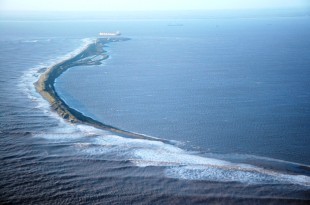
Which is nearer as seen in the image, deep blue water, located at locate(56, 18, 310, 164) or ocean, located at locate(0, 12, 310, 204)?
ocean, located at locate(0, 12, 310, 204)

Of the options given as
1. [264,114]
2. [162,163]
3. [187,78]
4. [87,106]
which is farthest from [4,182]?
[187,78]

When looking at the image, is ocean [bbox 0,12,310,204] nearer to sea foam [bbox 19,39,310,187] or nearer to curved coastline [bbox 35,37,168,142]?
sea foam [bbox 19,39,310,187]

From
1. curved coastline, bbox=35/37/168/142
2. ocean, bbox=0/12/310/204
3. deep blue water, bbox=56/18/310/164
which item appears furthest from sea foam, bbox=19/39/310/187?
deep blue water, bbox=56/18/310/164

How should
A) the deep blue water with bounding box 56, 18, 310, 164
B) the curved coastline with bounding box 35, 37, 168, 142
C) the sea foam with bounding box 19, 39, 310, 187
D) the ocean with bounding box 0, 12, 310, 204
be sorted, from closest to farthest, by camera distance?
the ocean with bounding box 0, 12, 310, 204 < the sea foam with bounding box 19, 39, 310, 187 < the deep blue water with bounding box 56, 18, 310, 164 < the curved coastline with bounding box 35, 37, 168, 142

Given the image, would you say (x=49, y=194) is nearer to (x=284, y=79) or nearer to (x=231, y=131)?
(x=231, y=131)

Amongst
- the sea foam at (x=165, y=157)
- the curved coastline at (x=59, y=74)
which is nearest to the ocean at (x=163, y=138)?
the sea foam at (x=165, y=157)

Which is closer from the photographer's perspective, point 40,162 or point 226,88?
point 40,162

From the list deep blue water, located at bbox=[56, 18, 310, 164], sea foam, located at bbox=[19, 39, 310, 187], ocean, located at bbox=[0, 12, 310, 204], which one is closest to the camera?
ocean, located at bbox=[0, 12, 310, 204]
